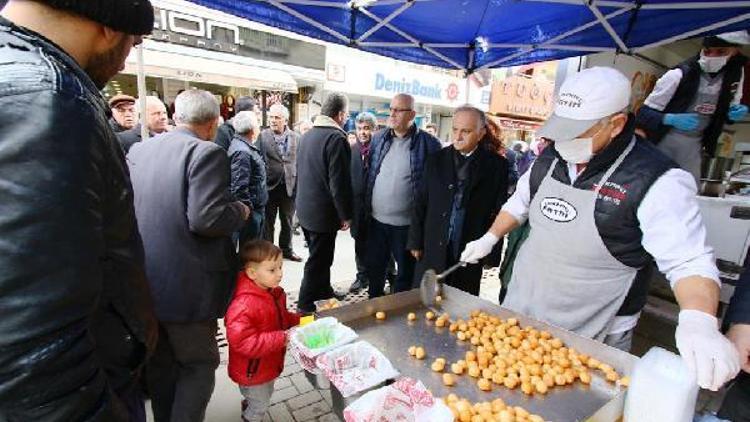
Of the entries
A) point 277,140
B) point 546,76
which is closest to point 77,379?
point 277,140

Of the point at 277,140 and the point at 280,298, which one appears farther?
the point at 277,140

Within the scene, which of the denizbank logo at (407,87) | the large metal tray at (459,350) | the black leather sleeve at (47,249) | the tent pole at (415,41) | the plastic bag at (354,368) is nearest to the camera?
the black leather sleeve at (47,249)

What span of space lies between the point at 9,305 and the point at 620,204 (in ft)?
6.46

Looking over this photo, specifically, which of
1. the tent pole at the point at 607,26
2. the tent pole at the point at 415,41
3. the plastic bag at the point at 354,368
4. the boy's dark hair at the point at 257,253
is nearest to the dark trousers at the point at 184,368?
the boy's dark hair at the point at 257,253

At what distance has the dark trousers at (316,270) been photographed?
407cm

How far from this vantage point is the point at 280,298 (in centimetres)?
229

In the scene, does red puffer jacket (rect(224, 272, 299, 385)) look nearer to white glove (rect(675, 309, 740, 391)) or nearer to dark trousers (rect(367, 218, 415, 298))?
white glove (rect(675, 309, 740, 391))

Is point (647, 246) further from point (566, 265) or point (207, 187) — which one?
point (207, 187)

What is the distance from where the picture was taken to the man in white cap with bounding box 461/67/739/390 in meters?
1.52

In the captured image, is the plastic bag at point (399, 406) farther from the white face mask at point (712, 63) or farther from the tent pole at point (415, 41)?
the white face mask at point (712, 63)

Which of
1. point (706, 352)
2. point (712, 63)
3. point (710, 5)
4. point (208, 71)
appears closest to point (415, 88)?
point (208, 71)

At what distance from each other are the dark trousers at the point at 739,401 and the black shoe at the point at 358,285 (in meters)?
3.77

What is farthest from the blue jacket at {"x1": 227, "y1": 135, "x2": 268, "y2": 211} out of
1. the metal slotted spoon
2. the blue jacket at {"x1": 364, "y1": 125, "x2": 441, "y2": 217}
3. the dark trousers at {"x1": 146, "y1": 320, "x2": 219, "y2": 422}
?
the metal slotted spoon

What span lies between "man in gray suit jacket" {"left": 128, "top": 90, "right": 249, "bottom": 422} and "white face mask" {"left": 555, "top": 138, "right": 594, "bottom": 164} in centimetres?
177
